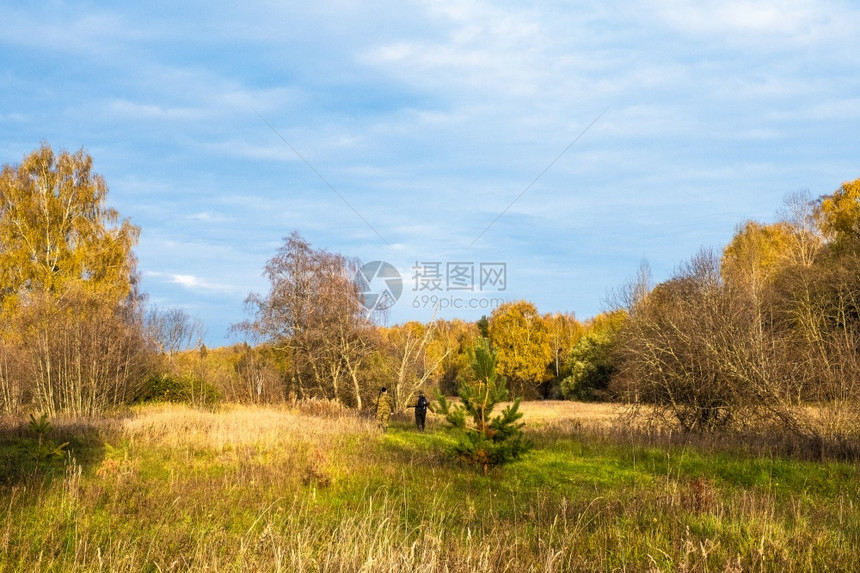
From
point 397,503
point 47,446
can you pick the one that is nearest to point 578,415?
point 397,503

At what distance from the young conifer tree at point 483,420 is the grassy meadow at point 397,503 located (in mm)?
422

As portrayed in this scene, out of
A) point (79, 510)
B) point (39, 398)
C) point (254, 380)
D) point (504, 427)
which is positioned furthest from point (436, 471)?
point (254, 380)

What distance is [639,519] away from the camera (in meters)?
7.28

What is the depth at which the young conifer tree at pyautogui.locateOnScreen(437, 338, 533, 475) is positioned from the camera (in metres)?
11.2

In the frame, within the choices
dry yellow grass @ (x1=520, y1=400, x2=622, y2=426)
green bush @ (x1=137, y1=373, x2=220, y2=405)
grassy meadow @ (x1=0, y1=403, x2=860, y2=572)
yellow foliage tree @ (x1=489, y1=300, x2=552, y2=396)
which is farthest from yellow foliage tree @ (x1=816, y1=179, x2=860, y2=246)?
green bush @ (x1=137, y1=373, x2=220, y2=405)

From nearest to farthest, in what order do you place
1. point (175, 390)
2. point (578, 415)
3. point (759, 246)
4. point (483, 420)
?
point (483, 420)
point (175, 390)
point (578, 415)
point (759, 246)

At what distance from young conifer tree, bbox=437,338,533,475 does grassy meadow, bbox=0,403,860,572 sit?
42 cm

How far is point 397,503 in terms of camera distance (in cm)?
911

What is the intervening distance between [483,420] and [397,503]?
3.06 meters

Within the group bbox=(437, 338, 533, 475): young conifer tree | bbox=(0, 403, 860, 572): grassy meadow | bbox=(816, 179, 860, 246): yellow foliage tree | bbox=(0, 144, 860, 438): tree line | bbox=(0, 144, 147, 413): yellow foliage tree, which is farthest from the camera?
bbox=(816, 179, 860, 246): yellow foliage tree

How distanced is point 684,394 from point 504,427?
9.12 m

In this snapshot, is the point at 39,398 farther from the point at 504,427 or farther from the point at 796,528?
the point at 796,528

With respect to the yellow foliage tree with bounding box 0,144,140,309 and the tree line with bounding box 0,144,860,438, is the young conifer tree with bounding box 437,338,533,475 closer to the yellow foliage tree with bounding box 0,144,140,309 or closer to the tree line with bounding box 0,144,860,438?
the tree line with bounding box 0,144,860,438

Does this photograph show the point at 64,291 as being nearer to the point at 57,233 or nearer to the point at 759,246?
the point at 57,233
